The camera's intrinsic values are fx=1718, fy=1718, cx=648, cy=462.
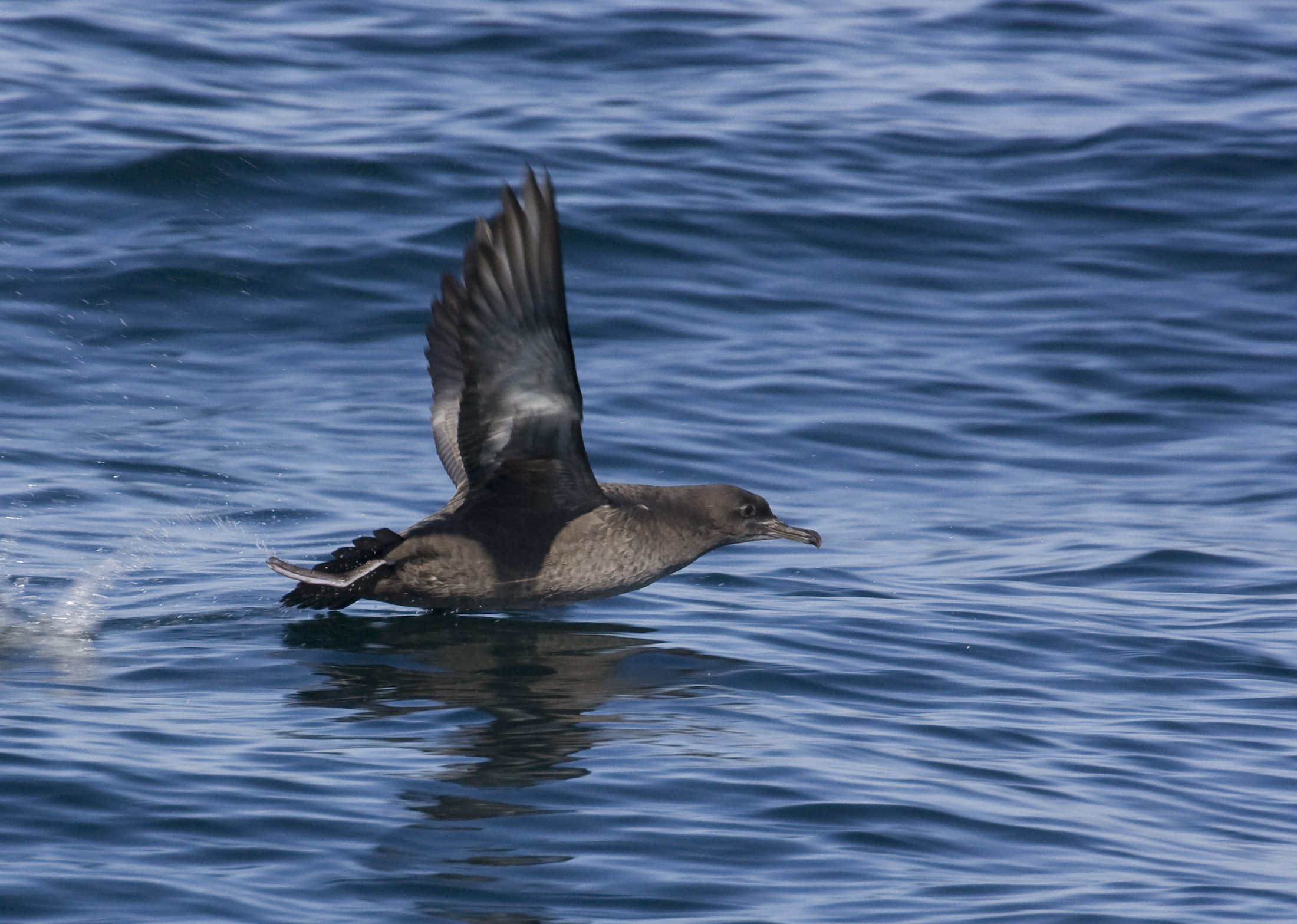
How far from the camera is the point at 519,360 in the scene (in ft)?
22.4

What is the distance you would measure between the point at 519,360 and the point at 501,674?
1.32 metres

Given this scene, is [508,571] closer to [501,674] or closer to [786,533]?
[501,674]

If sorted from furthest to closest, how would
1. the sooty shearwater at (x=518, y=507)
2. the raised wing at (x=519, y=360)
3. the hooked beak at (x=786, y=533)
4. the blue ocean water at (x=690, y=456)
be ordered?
1. the hooked beak at (x=786, y=533)
2. the sooty shearwater at (x=518, y=507)
3. the raised wing at (x=519, y=360)
4. the blue ocean water at (x=690, y=456)

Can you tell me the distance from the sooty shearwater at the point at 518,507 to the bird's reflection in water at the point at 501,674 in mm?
159

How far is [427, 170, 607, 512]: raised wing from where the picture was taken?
636 centimetres

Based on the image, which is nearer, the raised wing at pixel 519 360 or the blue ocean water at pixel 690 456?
the blue ocean water at pixel 690 456

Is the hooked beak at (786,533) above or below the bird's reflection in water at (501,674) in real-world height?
above

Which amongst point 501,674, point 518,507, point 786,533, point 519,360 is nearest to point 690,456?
point 786,533

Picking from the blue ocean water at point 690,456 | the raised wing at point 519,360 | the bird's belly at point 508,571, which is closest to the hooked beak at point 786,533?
the blue ocean water at point 690,456

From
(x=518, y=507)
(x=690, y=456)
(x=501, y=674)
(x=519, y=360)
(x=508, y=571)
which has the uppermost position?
(x=519, y=360)

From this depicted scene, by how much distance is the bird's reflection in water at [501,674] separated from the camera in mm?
6094

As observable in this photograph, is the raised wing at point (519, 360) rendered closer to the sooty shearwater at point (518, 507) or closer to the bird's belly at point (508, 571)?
the sooty shearwater at point (518, 507)

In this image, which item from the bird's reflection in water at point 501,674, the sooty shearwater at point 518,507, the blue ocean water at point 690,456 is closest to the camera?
the blue ocean water at point 690,456

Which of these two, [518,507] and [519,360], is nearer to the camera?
[519,360]
